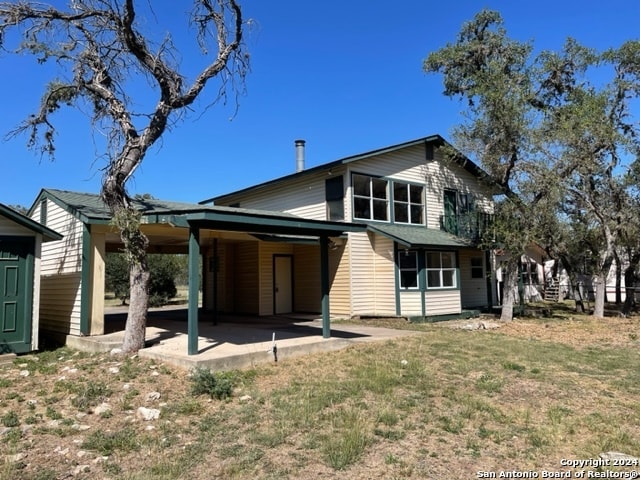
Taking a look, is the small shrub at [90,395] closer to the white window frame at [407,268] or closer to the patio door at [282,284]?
the patio door at [282,284]

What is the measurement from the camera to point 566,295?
30609 mm

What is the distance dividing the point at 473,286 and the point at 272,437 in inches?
634

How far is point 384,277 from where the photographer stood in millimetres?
15625

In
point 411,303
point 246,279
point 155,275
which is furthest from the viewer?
point 155,275

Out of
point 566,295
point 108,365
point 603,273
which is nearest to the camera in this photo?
point 108,365

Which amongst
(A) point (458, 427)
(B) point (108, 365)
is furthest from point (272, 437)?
(B) point (108, 365)

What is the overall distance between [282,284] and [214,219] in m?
9.39

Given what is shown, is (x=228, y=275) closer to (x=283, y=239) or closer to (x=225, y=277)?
(x=225, y=277)

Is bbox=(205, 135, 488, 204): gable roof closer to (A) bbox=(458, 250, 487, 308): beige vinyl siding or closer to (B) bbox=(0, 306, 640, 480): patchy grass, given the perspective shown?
(A) bbox=(458, 250, 487, 308): beige vinyl siding

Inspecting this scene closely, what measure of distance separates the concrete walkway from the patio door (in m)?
2.91

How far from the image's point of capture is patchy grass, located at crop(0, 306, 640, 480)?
14.2ft

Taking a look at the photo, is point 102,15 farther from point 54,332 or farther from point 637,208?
point 637,208

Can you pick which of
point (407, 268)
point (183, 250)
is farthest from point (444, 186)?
point (183, 250)

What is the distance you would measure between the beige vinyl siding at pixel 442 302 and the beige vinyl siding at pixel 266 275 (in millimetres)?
5371
